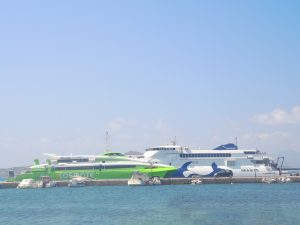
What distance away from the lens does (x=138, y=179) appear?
262 ft

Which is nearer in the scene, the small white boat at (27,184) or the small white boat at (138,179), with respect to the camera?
the small white boat at (138,179)

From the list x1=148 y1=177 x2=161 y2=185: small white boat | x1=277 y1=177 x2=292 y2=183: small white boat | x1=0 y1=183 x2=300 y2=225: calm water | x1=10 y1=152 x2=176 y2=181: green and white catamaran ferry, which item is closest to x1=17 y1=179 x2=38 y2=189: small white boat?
x1=10 y1=152 x2=176 y2=181: green and white catamaran ferry

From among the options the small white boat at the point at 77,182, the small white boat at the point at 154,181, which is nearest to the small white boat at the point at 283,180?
the small white boat at the point at 154,181

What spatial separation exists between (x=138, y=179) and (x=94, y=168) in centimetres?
966

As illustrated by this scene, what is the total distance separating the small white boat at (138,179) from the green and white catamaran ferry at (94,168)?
6.95 ft

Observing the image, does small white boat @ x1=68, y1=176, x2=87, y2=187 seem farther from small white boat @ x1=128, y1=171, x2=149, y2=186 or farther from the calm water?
the calm water

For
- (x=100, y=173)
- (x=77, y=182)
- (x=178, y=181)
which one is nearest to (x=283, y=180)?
(x=178, y=181)

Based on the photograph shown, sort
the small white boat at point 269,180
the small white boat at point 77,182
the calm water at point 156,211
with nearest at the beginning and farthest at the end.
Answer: the calm water at point 156,211 → the small white boat at point 77,182 → the small white boat at point 269,180

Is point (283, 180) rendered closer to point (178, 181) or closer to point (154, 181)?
point (178, 181)

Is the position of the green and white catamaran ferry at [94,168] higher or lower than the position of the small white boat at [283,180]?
higher

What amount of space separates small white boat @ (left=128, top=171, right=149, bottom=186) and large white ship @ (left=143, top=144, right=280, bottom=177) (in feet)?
17.9

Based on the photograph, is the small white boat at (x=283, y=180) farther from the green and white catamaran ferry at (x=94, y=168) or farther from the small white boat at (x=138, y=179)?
the small white boat at (x=138, y=179)

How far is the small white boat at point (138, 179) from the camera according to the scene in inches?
3127

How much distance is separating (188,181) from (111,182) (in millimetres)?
12256
